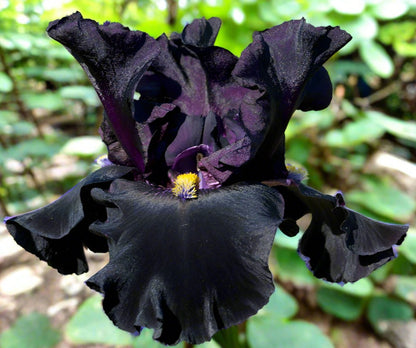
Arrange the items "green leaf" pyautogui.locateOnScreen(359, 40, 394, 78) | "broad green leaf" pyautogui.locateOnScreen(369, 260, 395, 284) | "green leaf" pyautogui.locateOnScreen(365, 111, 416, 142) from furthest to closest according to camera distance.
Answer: "broad green leaf" pyautogui.locateOnScreen(369, 260, 395, 284)
"green leaf" pyautogui.locateOnScreen(365, 111, 416, 142)
"green leaf" pyautogui.locateOnScreen(359, 40, 394, 78)

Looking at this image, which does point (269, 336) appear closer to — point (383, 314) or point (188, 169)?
point (188, 169)

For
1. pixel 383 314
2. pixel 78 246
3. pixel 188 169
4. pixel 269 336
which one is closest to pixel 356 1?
pixel 188 169

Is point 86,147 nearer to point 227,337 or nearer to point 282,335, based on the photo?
point 282,335

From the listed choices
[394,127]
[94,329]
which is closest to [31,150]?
[94,329]

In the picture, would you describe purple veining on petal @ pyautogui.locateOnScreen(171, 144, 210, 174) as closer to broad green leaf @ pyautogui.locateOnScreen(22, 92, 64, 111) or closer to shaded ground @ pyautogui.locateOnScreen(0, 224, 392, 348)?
shaded ground @ pyautogui.locateOnScreen(0, 224, 392, 348)

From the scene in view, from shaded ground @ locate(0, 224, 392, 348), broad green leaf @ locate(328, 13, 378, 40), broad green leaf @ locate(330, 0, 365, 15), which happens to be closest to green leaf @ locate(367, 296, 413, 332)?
shaded ground @ locate(0, 224, 392, 348)
